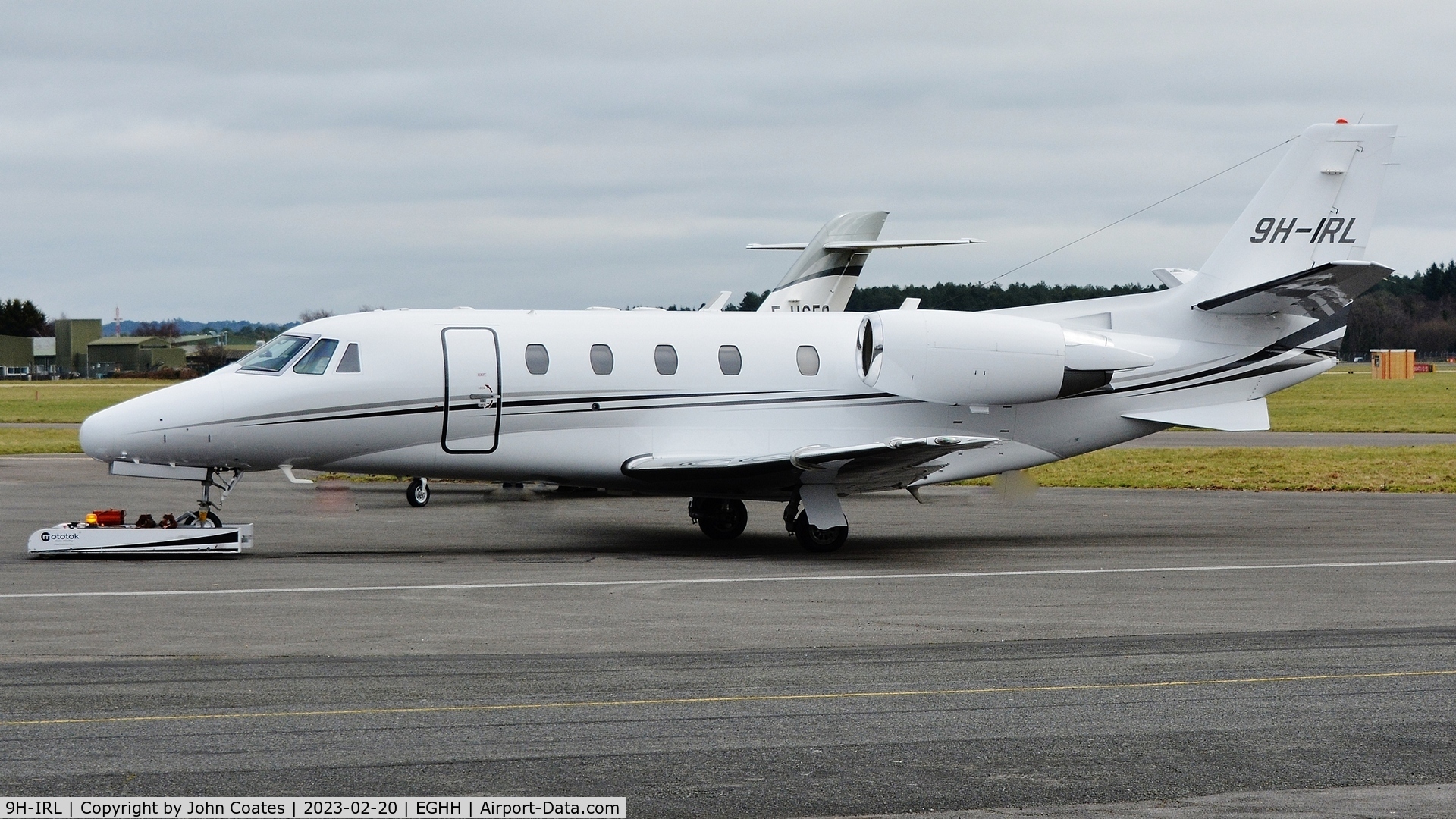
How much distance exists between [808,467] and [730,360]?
2161 millimetres

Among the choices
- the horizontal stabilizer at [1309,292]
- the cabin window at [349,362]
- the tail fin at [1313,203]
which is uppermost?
the tail fin at [1313,203]

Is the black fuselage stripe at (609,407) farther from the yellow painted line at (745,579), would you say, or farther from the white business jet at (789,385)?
the yellow painted line at (745,579)

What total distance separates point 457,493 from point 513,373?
9875 mm

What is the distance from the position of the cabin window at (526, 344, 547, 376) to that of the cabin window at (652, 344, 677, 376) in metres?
1.40

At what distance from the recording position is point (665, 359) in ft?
61.5

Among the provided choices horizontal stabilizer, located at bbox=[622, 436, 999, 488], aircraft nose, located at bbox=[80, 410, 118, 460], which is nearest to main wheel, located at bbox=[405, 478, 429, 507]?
horizontal stabilizer, located at bbox=[622, 436, 999, 488]

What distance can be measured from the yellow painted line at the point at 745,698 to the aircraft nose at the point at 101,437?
9.02m

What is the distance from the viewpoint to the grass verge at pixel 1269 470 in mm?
28859

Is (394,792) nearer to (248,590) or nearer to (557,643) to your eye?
(557,643)

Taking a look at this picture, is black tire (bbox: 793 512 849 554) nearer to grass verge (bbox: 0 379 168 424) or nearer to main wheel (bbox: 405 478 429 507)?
main wheel (bbox: 405 478 429 507)

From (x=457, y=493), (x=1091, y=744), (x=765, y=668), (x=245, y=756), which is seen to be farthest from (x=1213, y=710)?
(x=457, y=493)

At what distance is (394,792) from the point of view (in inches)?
284

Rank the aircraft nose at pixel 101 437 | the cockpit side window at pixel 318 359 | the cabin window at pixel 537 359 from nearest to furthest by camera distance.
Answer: the aircraft nose at pixel 101 437 → the cockpit side window at pixel 318 359 → the cabin window at pixel 537 359

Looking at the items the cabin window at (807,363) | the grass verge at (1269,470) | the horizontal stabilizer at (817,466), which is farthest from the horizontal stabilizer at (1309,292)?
the grass verge at (1269,470)
